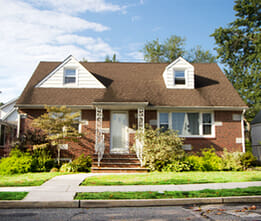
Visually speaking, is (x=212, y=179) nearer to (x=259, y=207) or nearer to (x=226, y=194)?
(x=226, y=194)

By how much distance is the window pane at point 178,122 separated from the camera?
16.0 meters

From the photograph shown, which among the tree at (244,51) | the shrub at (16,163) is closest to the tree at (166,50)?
the tree at (244,51)

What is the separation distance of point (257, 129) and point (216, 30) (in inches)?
432

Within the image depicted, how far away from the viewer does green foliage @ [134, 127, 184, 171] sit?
1320 cm

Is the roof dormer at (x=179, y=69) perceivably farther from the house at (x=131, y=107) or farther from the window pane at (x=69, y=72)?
the window pane at (x=69, y=72)

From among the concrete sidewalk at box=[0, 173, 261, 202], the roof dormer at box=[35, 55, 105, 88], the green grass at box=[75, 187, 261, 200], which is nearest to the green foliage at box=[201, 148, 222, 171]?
the concrete sidewalk at box=[0, 173, 261, 202]

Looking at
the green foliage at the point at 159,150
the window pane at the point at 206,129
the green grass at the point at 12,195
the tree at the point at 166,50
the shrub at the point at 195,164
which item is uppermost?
the tree at the point at 166,50

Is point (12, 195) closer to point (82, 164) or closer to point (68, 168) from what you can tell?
point (68, 168)

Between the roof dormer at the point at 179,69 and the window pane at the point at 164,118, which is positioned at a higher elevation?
the roof dormer at the point at 179,69

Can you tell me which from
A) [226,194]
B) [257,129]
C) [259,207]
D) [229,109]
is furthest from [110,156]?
[257,129]

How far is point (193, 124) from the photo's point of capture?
52.6ft

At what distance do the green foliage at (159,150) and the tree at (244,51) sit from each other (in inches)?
→ 552

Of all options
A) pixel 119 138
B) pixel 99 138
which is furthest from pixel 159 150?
pixel 99 138

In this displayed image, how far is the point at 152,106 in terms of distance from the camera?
15469 mm
